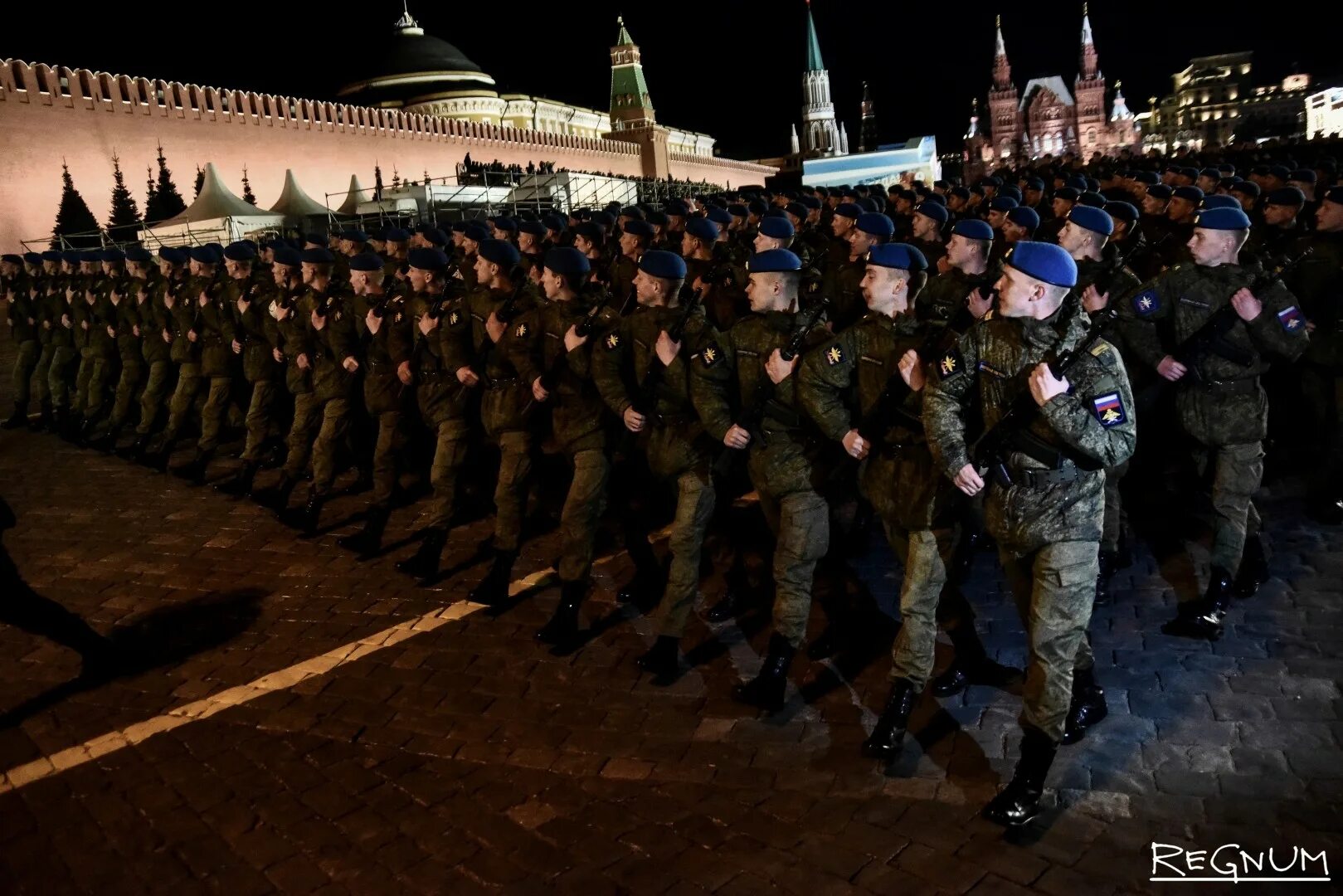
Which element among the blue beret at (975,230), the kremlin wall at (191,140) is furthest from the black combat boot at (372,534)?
the kremlin wall at (191,140)

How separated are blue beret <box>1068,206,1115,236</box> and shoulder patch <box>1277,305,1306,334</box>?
0.90m

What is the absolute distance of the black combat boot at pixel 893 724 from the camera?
3.92m

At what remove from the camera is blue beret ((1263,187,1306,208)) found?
6824mm

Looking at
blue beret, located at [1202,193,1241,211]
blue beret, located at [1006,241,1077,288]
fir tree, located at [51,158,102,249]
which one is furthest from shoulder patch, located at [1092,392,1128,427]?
fir tree, located at [51,158,102,249]

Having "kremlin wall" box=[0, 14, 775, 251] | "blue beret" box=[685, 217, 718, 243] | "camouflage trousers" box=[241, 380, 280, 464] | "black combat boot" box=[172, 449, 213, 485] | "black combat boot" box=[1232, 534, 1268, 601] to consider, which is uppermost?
"kremlin wall" box=[0, 14, 775, 251]

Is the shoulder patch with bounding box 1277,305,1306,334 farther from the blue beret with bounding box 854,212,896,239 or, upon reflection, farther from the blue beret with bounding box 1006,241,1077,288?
the blue beret with bounding box 854,212,896,239

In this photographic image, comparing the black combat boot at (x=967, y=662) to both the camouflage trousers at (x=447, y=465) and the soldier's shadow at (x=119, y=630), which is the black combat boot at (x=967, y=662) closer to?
the camouflage trousers at (x=447, y=465)

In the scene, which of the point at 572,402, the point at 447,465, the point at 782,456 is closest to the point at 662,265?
the point at 572,402

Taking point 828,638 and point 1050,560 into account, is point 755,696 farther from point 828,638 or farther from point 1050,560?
point 1050,560

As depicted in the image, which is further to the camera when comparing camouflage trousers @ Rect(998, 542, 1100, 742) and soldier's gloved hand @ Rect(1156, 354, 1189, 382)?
soldier's gloved hand @ Rect(1156, 354, 1189, 382)

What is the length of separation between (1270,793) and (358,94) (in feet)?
297

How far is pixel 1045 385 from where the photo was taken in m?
3.19

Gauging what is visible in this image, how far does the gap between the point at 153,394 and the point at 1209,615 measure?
31.4 ft

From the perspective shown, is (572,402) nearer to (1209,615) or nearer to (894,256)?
(894,256)
